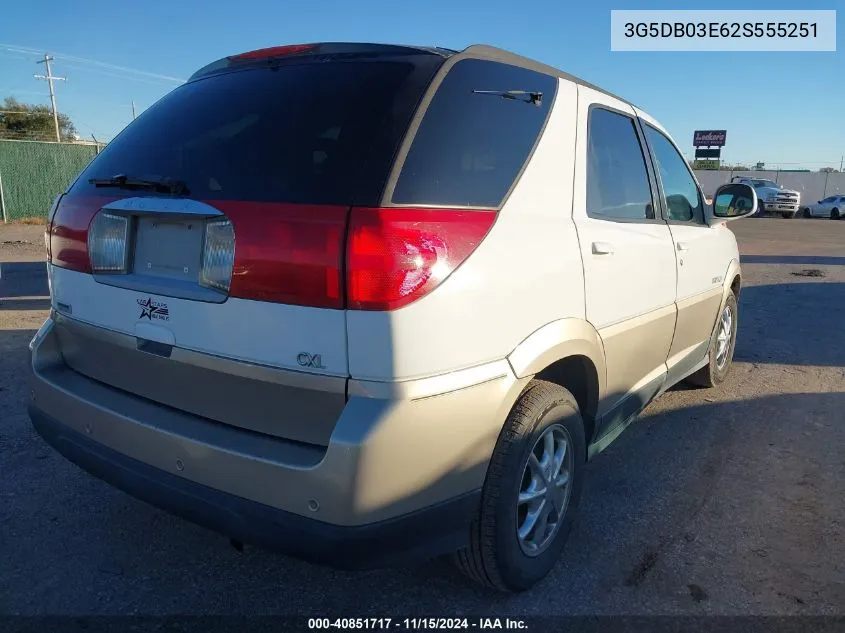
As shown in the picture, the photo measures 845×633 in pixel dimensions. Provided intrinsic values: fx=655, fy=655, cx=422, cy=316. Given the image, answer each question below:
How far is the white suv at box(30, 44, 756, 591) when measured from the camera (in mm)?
1832

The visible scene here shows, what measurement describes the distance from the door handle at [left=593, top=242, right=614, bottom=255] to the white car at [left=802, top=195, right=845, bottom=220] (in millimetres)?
34894

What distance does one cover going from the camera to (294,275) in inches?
73.2

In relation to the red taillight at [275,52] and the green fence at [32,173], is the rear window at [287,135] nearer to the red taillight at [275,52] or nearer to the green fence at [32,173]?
the red taillight at [275,52]

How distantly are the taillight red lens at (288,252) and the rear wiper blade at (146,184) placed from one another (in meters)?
0.26

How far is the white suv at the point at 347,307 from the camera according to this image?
6.01 ft

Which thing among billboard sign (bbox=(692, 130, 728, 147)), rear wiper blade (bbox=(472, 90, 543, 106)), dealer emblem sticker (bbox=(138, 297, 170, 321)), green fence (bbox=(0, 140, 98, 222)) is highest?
billboard sign (bbox=(692, 130, 728, 147))

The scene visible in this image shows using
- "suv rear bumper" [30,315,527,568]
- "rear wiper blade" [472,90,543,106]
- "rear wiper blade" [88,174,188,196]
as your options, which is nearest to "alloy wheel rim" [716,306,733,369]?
"rear wiper blade" [472,90,543,106]

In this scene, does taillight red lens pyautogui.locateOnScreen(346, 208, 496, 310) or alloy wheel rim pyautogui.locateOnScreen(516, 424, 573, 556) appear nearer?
taillight red lens pyautogui.locateOnScreen(346, 208, 496, 310)

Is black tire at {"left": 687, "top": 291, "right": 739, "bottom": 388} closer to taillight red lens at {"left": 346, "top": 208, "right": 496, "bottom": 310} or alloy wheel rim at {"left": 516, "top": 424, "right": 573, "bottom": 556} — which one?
alloy wheel rim at {"left": 516, "top": 424, "right": 573, "bottom": 556}

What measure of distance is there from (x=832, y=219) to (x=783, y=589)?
3493 cm

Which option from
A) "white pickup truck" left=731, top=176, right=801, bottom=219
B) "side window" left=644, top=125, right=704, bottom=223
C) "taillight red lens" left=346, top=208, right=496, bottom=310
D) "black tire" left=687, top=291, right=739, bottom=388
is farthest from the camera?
"white pickup truck" left=731, top=176, right=801, bottom=219

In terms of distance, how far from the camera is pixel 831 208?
31781 millimetres

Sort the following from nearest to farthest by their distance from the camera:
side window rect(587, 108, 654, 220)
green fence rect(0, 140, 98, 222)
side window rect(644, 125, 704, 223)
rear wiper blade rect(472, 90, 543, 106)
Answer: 1. rear wiper blade rect(472, 90, 543, 106)
2. side window rect(587, 108, 654, 220)
3. side window rect(644, 125, 704, 223)
4. green fence rect(0, 140, 98, 222)

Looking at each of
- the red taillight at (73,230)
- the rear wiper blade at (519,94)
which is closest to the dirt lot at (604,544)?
the red taillight at (73,230)
